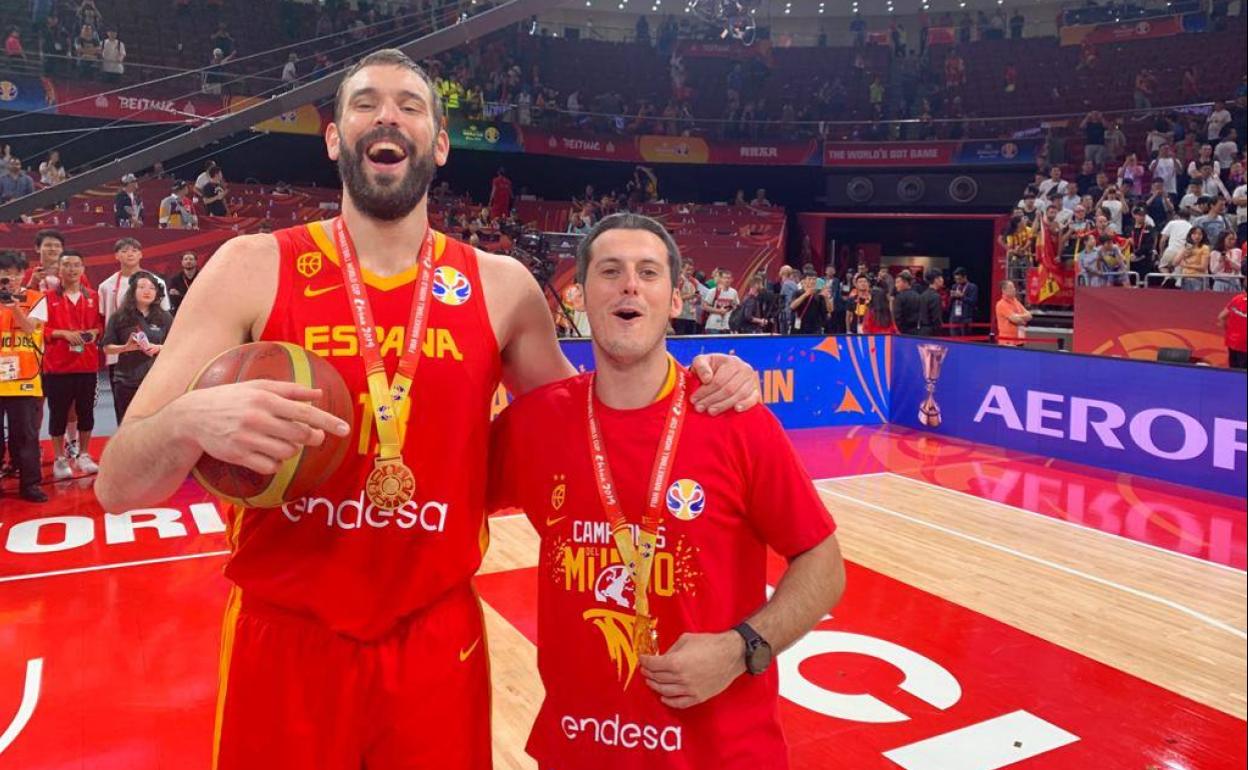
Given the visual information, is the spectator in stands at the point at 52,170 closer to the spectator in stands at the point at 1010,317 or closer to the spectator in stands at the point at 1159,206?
the spectator in stands at the point at 1010,317

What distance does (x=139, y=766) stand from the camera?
10.9ft

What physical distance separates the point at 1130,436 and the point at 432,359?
795cm

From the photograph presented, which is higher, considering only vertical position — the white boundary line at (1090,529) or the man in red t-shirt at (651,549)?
the man in red t-shirt at (651,549)

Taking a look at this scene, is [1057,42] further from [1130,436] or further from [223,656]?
[223,656]

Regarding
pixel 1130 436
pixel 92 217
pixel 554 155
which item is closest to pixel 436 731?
pixel 1130 436

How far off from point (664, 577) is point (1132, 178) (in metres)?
19.3

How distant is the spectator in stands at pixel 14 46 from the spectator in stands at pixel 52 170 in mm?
1746

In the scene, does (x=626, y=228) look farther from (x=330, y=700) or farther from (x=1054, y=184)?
(x=1054, y=184)

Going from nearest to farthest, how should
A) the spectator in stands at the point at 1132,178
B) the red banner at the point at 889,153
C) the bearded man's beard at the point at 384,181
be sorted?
the bearded man's beard at the point at 384,181
the spectator in stands at the point at 1132,178
the red banner at the point at 889,153

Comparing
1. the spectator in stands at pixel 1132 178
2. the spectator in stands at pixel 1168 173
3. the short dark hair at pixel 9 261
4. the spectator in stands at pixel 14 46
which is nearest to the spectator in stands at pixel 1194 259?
the spectator in stands at pixel 1168 173

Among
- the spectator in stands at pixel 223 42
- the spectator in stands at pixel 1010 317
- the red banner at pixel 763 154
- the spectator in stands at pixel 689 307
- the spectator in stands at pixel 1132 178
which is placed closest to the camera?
the spectator in stands at pixel 1010 317

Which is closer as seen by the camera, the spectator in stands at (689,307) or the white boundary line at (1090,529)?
the white boundary line at (1090,529)

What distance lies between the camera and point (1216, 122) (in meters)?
17.9

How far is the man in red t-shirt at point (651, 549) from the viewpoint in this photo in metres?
1.93
